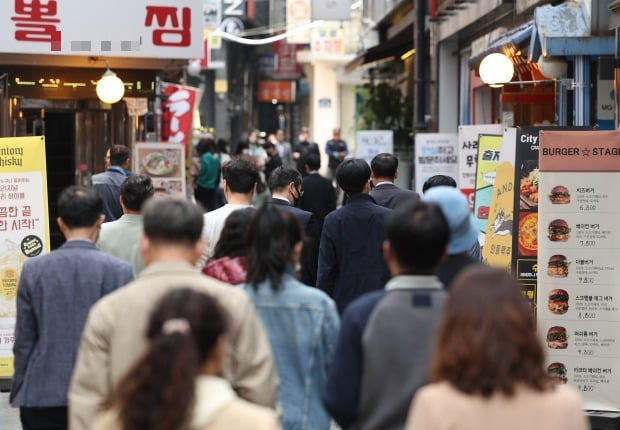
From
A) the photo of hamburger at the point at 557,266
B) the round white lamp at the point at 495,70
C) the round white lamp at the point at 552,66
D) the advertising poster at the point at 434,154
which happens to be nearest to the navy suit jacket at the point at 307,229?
the photo of hamburger at the point at 557,266

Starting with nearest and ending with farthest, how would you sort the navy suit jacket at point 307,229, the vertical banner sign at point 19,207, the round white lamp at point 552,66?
the navy suit jacket at point 307,229 → the vertical banner sign at point 19,207 → the round white lamp at point 552,66

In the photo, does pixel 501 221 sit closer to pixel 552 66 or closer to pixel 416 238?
pixel 552 66

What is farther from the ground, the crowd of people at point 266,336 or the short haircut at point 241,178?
the short haircut at point 241,178

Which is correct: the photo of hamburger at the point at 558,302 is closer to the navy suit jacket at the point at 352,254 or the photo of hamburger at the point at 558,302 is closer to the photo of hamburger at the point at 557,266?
the photo of hamburger at the point at 557,266

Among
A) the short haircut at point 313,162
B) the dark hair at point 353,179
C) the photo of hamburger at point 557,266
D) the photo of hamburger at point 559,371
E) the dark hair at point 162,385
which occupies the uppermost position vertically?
the dark hair at point 353,179

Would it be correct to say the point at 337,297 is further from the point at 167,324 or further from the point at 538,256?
the point at 167,324

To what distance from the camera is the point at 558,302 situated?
29.9 ft

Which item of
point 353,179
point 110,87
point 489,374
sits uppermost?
point 110,87

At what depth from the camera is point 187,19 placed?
1588 centimetres

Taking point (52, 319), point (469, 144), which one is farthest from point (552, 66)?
point (52, 319)

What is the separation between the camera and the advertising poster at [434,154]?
1927 centimetres

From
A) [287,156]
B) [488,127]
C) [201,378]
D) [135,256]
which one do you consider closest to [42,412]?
[135,256]

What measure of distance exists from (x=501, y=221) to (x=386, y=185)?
1070 mm

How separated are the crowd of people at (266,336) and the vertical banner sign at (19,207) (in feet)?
14.2
